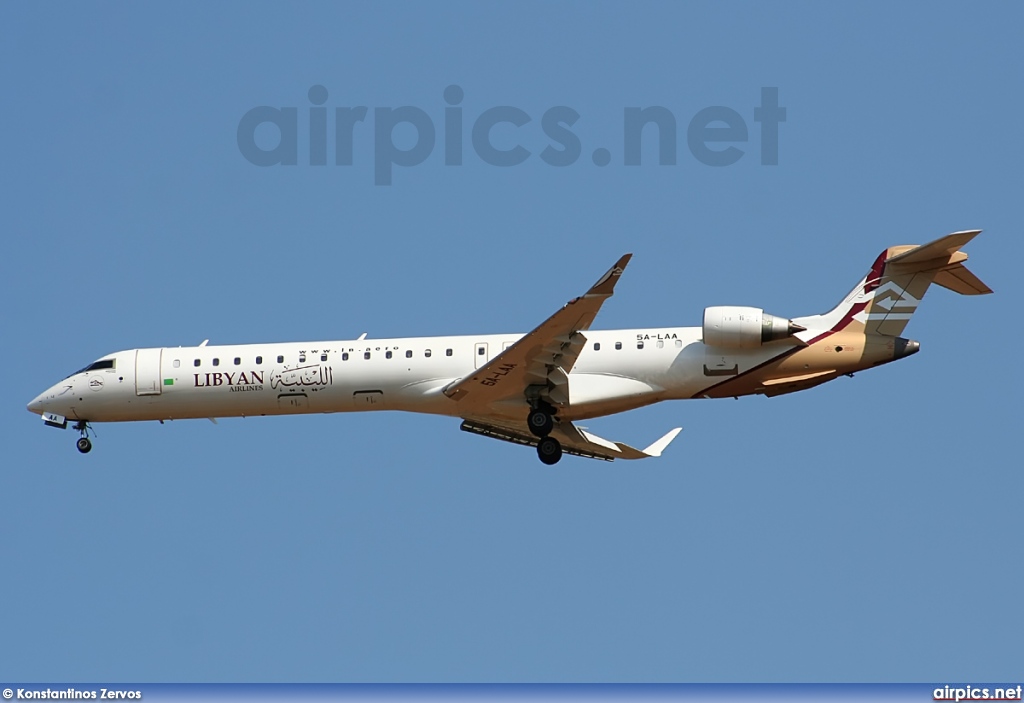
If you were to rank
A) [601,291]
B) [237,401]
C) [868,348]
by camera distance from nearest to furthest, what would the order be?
[601,291]
[868,348]
[237,401]

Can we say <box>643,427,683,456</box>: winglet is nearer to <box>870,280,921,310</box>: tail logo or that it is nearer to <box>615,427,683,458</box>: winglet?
<box>615,427,683,458</box>: winglet

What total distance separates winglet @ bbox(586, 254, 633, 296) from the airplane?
59 mm

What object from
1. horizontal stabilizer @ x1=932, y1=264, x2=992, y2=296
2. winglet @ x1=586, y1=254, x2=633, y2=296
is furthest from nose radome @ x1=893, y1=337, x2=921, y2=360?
winglet @ x1=586, y1=254, x2=633, y2=296

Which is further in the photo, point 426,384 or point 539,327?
point 426,384

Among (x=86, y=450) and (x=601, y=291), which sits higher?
(x=601, y=291)

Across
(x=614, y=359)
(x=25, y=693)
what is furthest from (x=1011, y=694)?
(x=25, y=693)

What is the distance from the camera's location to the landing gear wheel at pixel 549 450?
3212cm

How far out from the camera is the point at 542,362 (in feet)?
99.6

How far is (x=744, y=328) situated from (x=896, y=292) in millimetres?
3383

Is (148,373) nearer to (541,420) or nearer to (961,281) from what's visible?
(541,420)

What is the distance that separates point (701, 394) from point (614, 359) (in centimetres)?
196

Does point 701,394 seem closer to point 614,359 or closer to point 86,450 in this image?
point 614,359

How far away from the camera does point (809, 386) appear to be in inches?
1217

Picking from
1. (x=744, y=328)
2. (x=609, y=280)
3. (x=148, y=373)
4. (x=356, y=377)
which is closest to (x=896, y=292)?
(x=744, y=328)
